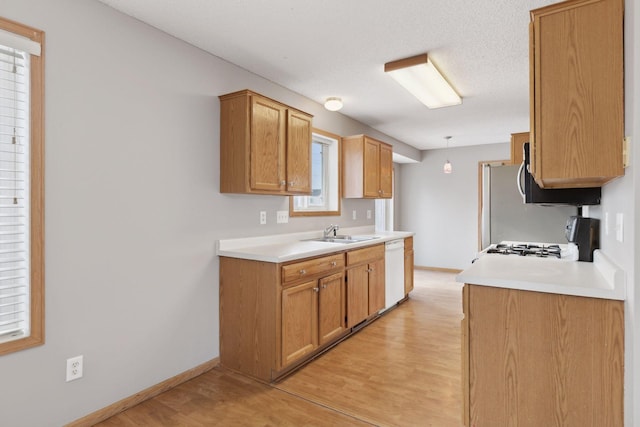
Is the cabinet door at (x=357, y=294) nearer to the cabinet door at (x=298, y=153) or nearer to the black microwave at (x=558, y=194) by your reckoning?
the cabinet door at (x=298, y=153)

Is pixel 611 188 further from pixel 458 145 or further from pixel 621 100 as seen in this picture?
pixel 458 145

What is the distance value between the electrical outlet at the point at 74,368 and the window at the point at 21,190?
21 cm

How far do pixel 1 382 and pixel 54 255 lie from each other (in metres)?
0.61

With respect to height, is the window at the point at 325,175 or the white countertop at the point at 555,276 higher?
the window at the point at 325,175

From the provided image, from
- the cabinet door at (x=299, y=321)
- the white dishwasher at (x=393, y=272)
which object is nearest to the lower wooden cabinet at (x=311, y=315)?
the cabinet door at (x=299, y=321)

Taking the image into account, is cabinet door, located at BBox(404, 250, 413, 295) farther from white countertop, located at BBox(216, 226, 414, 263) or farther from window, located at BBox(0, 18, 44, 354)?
window, located at BBox(0, 18, 44, 354)

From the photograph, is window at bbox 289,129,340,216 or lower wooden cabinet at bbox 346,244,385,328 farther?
window at bbox 289,129,340,216

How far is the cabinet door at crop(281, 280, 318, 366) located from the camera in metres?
2.47

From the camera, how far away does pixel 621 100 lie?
1.33 meters

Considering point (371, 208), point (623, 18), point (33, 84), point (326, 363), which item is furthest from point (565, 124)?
point (371, 208)

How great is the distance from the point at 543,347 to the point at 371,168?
10.1 feet

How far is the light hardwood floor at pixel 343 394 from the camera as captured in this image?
2.01 meters

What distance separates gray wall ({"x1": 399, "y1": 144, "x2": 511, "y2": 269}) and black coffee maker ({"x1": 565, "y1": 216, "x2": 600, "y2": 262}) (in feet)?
14.4

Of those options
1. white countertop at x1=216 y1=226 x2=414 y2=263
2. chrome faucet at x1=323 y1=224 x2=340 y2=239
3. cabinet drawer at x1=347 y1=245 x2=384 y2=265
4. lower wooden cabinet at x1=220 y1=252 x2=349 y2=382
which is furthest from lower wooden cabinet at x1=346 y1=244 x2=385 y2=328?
chrome faucet at x1=323 y1=224 x2=340 y2=239
